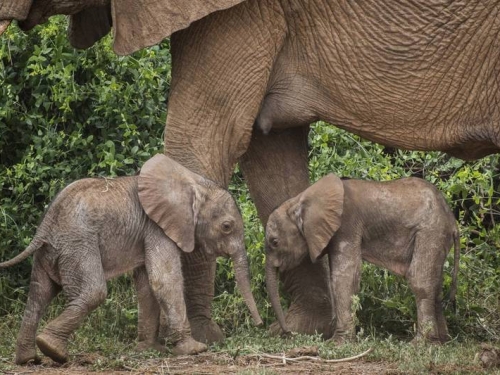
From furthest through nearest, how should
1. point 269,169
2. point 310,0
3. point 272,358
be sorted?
1. point 269,169
2. point 310,0
3. point 272,358

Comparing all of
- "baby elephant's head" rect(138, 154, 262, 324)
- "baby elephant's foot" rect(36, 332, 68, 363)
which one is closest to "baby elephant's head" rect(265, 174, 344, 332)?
"baby elephant's head" rect(138, 154, 262, 324)

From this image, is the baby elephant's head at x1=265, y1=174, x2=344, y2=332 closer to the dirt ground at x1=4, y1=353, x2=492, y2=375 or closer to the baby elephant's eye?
the baby elephant's eye

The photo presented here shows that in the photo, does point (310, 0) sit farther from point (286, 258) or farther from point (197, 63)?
point (286, 258)

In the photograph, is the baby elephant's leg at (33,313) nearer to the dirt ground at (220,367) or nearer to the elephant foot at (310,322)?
the dirt ground at (220,367)

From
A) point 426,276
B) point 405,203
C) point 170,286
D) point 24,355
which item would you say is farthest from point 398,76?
point 24,355

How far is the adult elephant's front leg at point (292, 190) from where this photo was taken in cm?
847

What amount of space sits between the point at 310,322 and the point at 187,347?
47.8 inches

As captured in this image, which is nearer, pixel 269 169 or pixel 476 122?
pixel 476 122

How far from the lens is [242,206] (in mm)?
9352

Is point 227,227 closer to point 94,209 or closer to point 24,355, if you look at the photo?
point 94,209

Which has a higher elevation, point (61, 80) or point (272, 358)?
point (61, 80)

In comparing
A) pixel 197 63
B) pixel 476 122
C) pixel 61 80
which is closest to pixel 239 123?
pixel 197 63

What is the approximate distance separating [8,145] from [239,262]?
2.41m

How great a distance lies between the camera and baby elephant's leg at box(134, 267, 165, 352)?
7.59 meters
